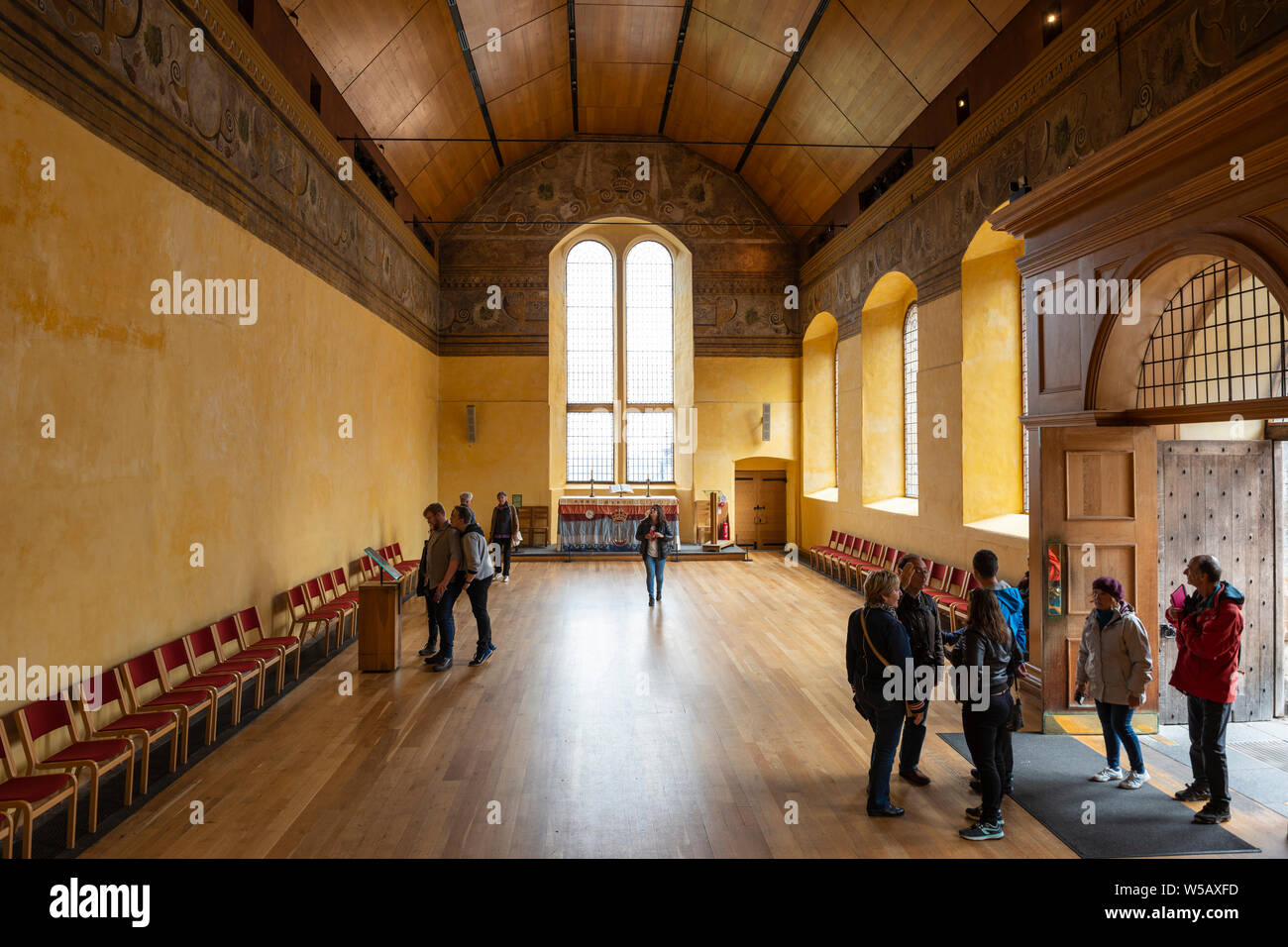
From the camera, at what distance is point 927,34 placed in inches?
380

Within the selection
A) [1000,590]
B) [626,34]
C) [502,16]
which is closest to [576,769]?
[1000,590]

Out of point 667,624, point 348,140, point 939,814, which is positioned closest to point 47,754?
point 939,814

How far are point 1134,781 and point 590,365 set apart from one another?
15393 mm

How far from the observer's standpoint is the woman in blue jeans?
1088 centimetres

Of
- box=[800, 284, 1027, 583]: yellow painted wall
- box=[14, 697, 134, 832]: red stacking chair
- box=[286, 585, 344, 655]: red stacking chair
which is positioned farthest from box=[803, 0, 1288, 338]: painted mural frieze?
box=[286, 585, 344, 655]: red stacking chair

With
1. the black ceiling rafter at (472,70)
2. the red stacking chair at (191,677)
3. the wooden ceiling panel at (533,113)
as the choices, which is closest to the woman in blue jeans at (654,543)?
the red stacking chair at (191,677)

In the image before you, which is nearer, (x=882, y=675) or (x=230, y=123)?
(x=882, y=675)

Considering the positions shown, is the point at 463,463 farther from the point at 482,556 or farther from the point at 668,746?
the point at 668,746

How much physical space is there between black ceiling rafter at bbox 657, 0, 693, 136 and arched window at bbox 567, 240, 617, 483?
10.7ft

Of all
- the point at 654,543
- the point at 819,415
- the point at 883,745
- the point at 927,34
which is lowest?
the point at 883,745

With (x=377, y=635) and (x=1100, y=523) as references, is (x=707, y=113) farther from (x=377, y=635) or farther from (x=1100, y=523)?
(x=377, y=635)

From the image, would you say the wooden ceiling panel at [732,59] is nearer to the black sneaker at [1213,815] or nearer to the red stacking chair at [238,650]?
the red stacking chair at [238,650]

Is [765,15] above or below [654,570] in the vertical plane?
above

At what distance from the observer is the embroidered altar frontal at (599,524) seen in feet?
55.9
